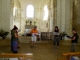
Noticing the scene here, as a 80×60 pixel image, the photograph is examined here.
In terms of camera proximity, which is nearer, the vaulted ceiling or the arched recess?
the arched recess

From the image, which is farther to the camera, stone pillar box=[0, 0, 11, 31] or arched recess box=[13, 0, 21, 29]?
arched recess box=[13, 0, 21, 29]

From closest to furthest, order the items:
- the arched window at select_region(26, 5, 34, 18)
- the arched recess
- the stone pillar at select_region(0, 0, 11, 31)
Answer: the stone pillar at select_region(0, 0, 11, 31) → the arched recess → the arched window at select_region(26, 5, 34, 18)

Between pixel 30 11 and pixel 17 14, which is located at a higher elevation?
pixel 30 11

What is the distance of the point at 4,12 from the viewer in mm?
17859

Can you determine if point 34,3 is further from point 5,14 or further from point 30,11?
point 5,14

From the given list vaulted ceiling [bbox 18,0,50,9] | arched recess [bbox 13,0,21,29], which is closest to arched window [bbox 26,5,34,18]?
vaulted ceiling [bbox 18,0,50,9]

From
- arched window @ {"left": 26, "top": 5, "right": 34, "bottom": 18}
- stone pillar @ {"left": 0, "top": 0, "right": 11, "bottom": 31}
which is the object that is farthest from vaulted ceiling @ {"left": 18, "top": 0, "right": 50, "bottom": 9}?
stone pillar @ {"left": 0, "top": 0, "right": 11, "bottom": 31}

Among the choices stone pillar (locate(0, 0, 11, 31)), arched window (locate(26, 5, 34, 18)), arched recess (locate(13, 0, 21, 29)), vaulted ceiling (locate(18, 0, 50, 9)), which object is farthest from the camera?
arched window (locate(26, 5, 34, 18))

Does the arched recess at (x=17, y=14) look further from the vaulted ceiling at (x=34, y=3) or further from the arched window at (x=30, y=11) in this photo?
the arched window at (x=30, y=11)

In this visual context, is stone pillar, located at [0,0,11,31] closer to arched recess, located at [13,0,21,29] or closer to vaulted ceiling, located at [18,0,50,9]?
arched recess, located at [13,0,21,29]

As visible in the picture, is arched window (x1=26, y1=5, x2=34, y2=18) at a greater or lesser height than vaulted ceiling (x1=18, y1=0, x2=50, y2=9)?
lesser

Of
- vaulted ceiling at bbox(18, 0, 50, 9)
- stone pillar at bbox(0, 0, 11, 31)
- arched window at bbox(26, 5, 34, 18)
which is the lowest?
stone pillar at bbox(0, 0, 11, 31)

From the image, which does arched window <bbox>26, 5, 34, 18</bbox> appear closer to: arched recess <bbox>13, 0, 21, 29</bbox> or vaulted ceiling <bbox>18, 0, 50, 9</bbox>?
vaulted ceiling <bbox>18, 0, 50, 9</bbox>

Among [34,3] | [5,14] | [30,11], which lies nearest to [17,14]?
[30,11]
